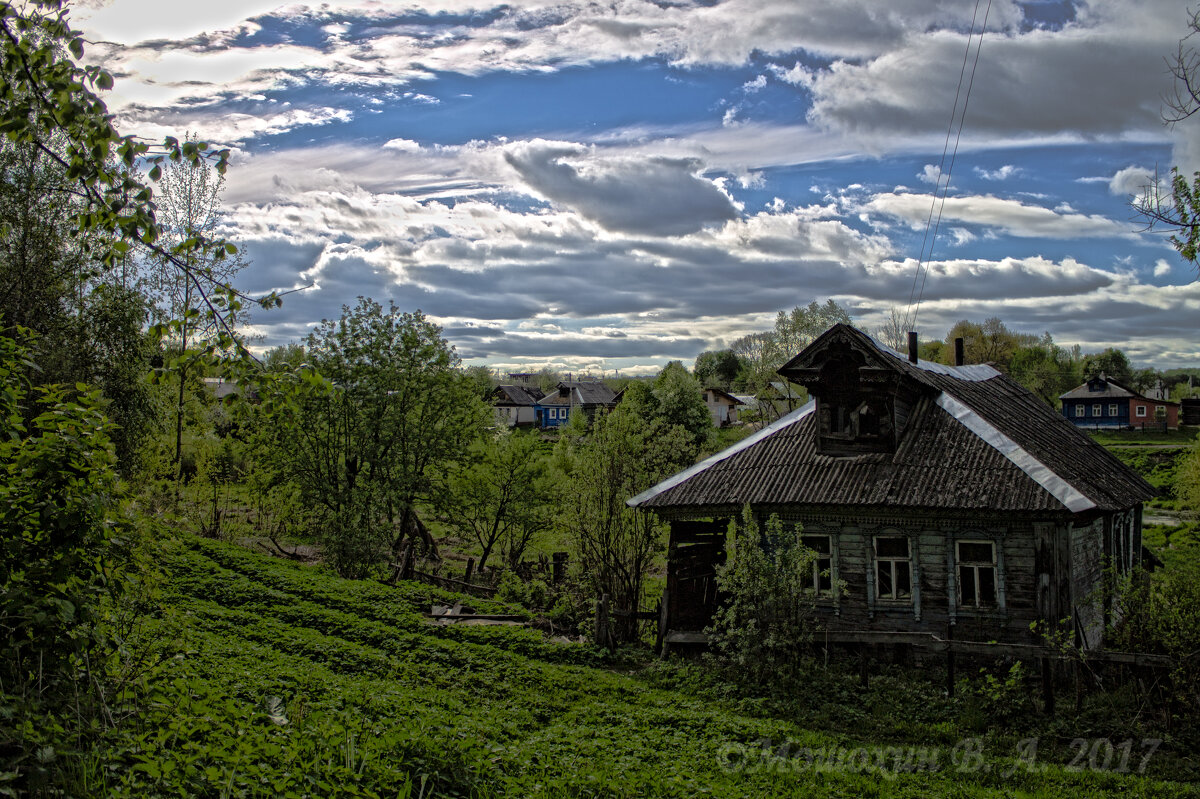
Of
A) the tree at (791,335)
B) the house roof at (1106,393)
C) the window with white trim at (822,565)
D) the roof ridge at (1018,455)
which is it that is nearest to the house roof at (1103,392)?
the house roof at (1106,393)

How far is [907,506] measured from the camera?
51.8 feet

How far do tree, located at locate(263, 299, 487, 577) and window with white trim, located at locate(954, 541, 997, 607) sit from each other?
1812 centimetres

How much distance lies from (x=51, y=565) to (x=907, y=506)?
14.8 metres

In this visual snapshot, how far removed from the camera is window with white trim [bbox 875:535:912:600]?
1636 centimetres

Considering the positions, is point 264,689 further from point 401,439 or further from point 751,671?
point 401,439

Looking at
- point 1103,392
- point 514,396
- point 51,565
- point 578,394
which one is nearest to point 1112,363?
point 1103,392

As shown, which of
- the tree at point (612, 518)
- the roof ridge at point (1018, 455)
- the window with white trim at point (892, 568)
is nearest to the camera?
the roof ridge at point (1018, 455)

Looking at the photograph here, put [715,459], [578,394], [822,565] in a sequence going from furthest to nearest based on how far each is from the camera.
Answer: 1. [578,394]
2. [715,459]
3. [822,565]

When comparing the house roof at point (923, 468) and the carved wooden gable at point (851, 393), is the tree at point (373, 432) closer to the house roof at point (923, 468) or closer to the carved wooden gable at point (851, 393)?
the house roof at point (923, 468)

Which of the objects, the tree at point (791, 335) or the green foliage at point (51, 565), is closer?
the green foliage at point (51, 565)

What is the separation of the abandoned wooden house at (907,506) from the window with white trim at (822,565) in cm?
3

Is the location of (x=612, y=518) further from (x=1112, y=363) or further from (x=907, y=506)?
(x=1112, y=363)

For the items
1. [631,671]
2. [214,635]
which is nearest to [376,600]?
[214,635]

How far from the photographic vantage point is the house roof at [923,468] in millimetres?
15453
